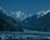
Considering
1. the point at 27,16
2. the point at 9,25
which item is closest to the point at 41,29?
the point at 27,16

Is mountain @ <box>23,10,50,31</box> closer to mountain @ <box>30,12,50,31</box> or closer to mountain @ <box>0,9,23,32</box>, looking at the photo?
mountain @ <box>30,12,50,31</box>

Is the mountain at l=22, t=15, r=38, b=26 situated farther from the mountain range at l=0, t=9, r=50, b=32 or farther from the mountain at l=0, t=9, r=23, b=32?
the mountain at l=0, t=9, r=23, b=32

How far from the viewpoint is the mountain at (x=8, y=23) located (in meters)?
3.37

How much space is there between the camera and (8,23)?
11.2ft

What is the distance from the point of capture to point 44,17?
3.42 m

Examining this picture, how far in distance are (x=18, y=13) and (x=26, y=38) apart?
44 cm

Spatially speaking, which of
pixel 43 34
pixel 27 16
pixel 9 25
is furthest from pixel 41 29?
pixel 9 25

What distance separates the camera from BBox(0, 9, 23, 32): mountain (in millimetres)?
3370

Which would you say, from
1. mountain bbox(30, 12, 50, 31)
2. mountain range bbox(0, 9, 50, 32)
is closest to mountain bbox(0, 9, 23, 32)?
mountain range bbox(0, 9, 50, 32)

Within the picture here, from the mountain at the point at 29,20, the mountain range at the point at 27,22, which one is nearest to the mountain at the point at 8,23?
the mountain range at the point at 27,22

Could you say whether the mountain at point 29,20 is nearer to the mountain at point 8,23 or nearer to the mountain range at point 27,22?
the mountain range at point 27,22

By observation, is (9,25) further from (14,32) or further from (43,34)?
(43,34)

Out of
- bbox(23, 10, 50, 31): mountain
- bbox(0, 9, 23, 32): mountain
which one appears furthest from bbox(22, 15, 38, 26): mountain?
bbox(0, 9, 23, 32): mountain

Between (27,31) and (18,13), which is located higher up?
(18,13)
